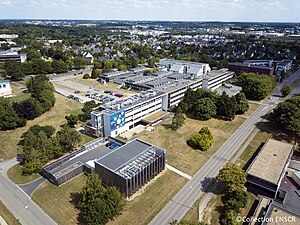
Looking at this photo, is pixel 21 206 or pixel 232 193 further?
pixel 232 193

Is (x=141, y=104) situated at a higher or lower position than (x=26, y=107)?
higher

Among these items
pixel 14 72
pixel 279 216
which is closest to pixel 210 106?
pixel 279 216

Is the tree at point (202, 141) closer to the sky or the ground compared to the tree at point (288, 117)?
closer to the ground

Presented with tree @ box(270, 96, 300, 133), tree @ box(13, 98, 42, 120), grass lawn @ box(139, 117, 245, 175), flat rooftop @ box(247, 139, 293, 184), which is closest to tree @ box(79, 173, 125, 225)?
grass lawn @ box(139, 117, 245, 175)

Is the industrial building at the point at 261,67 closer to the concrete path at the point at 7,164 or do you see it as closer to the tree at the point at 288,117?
the tree at the point at 288,117

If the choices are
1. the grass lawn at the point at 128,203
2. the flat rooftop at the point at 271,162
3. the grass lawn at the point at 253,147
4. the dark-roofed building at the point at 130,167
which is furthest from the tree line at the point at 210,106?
the grass lawn at the point at 128,203

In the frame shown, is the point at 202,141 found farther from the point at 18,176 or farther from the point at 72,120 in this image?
the point at 18,176

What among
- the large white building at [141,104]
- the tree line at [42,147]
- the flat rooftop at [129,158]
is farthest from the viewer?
the large white building at [141,104]

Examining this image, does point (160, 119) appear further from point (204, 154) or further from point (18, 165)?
point (18, 165)
